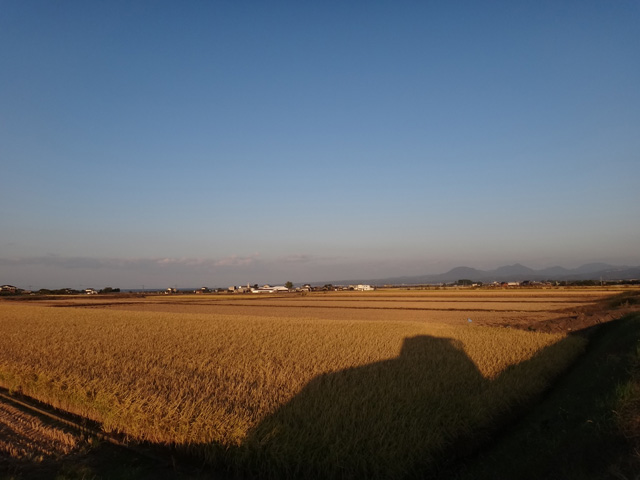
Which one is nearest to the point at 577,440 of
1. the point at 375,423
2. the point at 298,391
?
the point at 375,423

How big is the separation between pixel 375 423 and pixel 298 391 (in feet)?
6.98

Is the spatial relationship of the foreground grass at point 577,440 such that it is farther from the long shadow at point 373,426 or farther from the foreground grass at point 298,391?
the foreground grass at point 298,391

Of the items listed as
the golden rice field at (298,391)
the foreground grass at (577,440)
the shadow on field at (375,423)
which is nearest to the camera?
the foreground grass at (577,440)

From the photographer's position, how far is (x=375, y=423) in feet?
20.5

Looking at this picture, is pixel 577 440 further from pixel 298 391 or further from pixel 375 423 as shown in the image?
pixel 298 391

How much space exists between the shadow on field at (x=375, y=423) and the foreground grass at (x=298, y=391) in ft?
0.07

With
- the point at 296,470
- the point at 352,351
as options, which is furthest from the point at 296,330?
the point at 296,470

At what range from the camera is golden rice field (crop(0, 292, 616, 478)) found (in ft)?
18.3

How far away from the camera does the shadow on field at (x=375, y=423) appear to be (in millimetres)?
5386

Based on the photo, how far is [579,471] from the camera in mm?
4598

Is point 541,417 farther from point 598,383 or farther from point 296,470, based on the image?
point 296,470

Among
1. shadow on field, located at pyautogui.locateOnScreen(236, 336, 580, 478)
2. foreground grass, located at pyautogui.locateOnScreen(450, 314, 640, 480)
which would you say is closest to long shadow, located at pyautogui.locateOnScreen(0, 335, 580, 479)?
shadow on field, located at pyautogui.locateOnScreen(236, 336, 580, 478)

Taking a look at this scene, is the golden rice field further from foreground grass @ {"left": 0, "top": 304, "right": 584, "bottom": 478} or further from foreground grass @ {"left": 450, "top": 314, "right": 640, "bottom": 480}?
foreground grass @ {"left": 450, "top": 314, "right": 640, "bottom": 480}

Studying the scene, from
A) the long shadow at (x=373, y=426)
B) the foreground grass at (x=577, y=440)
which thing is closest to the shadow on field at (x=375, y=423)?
the long shadow at (x=373, y=426)
